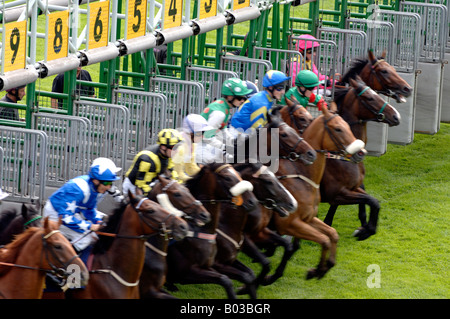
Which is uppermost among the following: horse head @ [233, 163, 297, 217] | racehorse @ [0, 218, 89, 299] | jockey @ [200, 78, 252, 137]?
jockey @ [200, 78, 252, 137]

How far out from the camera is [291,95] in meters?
10.6

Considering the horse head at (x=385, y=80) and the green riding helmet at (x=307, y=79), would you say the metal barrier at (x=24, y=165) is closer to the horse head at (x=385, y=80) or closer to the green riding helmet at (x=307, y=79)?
the green riding helmet at (x=307, y=79)

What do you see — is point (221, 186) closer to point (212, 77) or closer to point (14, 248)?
point (14, 248)

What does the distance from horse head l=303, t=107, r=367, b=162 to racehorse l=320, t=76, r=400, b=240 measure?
2.75 ft

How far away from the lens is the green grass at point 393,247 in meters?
9.95

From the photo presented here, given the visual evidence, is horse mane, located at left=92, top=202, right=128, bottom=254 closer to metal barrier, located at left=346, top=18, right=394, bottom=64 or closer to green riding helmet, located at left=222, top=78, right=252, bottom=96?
green riding helmet, located at left=222, top=78, right=252, bottom=96

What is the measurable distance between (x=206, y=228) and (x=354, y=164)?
2979mm

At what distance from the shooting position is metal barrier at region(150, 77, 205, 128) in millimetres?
10680

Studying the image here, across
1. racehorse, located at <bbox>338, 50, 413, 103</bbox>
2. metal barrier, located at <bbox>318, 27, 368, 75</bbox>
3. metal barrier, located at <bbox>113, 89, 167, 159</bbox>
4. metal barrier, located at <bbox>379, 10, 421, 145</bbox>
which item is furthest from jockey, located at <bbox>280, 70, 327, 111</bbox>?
metal barrier, located at <bbox>379, 10, 421, 145</bbox>

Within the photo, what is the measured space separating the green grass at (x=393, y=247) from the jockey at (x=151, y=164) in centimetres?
157

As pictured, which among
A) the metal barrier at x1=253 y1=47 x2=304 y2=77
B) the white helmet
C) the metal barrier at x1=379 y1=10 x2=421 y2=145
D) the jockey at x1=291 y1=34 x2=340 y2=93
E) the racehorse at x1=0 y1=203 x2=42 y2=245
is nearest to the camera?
the racehorse at x1=0 y1=203 x2=42 y2=245

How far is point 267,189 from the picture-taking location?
335 inches

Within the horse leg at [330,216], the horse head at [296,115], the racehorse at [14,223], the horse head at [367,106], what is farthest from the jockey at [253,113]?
the racehorse at [14,223]

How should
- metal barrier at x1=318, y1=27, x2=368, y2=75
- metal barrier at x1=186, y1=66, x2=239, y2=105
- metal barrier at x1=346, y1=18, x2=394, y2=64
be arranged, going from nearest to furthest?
metal barrier at x1=186, y1=66, x2=239, y2=105 < metal barrier at x1=318, y1=27, x2=368, y2=75 < metal barrier at x1=346, y1=18, x2=394, y2=64
